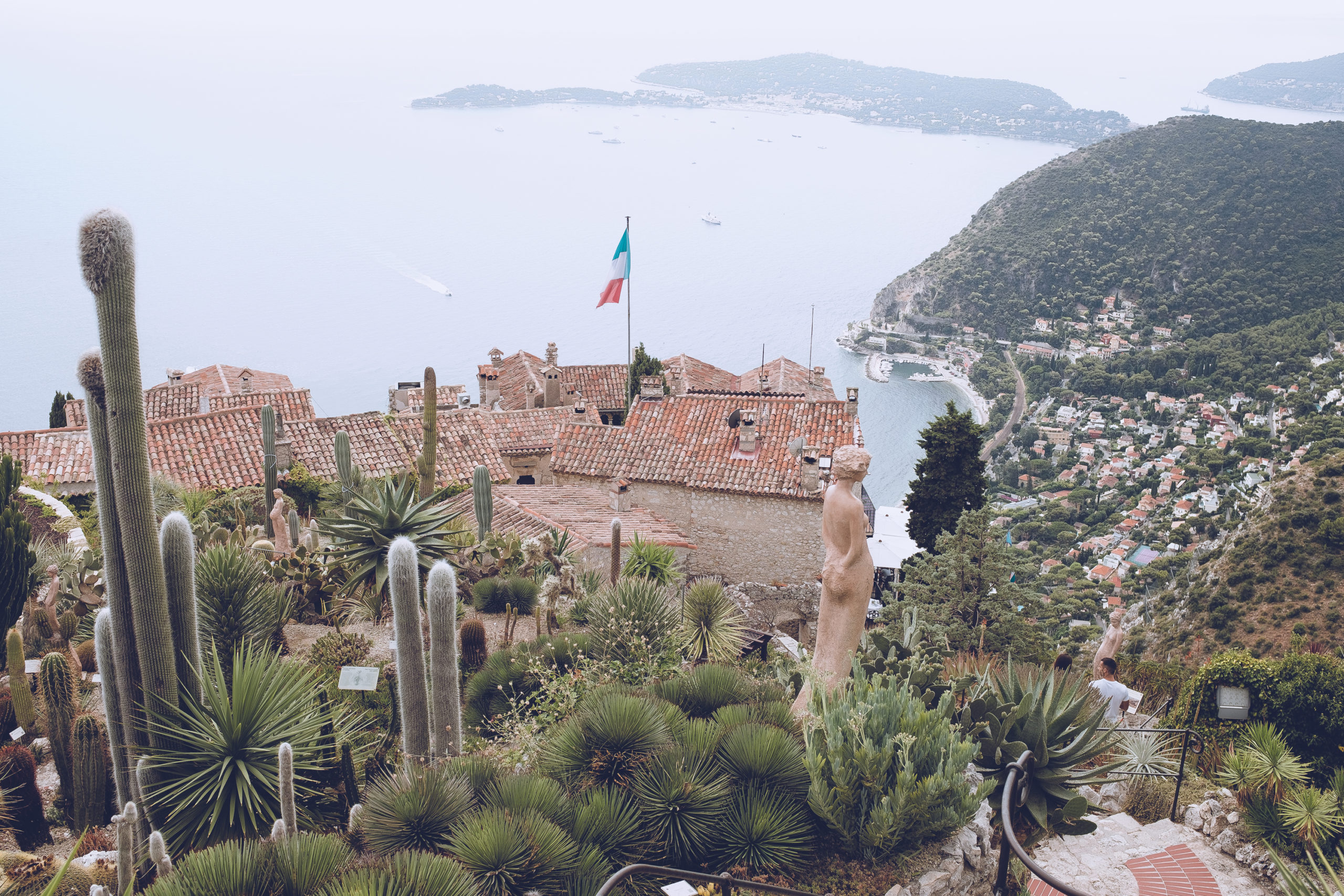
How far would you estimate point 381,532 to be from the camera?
468 inches

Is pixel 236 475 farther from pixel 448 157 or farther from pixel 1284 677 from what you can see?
pixel 448 157

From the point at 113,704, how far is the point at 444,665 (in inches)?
104

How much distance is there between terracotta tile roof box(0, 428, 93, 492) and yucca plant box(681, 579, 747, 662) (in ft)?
47.5

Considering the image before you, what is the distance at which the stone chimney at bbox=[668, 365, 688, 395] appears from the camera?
3529 cm

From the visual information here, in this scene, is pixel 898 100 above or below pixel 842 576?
above

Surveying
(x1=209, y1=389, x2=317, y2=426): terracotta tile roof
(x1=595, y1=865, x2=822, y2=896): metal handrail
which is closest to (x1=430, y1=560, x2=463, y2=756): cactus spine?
(x1=595, y1=865, x2=822, y2=896): metal handrail

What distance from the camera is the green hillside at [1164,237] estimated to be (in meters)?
64.0

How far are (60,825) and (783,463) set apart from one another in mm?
14997

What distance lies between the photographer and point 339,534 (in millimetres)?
11922

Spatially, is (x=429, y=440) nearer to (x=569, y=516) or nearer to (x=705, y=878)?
(x=569, y=516)

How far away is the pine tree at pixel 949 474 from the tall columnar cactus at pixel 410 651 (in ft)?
60.0

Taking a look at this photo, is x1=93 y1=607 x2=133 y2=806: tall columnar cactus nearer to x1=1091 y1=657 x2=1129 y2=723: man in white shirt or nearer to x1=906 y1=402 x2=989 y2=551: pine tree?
x1=1091 y1=657 x2=1129 y2=723: man in white shirt

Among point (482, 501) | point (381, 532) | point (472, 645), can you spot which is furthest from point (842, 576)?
point (482, 501)

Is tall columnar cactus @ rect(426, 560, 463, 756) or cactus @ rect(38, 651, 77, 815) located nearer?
tall columnar cactus @ rect(426, 560, 463, 756)
